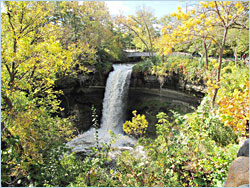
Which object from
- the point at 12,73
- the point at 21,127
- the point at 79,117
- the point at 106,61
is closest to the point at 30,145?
the point at 21,127

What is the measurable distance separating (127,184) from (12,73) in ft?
8.10

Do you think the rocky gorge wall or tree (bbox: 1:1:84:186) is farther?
the rocky gorge wall

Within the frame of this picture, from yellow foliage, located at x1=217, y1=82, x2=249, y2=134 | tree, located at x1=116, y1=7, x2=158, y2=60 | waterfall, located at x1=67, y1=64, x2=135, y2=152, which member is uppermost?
tree, located at x1=116, y1=7, x2=158, y2=60

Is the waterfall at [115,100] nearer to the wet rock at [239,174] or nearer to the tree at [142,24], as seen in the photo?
the tree at [142,24]

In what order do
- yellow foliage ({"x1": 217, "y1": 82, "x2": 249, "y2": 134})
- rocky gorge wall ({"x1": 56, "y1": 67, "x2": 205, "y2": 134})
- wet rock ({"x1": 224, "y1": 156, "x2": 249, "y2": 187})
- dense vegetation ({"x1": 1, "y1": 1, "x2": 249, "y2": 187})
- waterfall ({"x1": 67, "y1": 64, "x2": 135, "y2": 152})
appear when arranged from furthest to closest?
waterfall ({"x1": 67, "y1": 64, "x2": 135, "y2": 152}) < rocky gorge wall ({"x1": 56, "y1": 67, "x2": 205, "y2": 134}) < dense vegetation ({"x1": 1, "y1": 1, "x2": 249, "y2": 187}) < yellow foliage ({"x1": 217, "y1": 82, "x2": 249, "y2": 134}) < wet rock ({"x1": 224, "y1": 156, "x2": 249, "y2": 187})

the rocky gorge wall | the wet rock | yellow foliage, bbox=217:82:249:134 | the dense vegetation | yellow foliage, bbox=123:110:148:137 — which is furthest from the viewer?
the rocky gorge wall

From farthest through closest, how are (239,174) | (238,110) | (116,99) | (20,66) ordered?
(116,99), (20,66), (238,110), (239,174)

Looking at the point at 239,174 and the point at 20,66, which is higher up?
the point at 20,66

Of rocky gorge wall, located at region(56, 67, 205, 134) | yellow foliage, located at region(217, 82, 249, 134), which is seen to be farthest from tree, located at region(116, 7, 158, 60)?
yellow foliage, located at region(217, 82, 249, 134)

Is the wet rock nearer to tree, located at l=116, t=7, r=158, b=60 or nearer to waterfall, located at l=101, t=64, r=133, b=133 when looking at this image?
waterfall, located at l=101, t=64, r=133, b=133

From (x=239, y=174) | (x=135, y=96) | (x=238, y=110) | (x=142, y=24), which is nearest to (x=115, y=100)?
(x=135, y=96)

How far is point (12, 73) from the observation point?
99.5 inches

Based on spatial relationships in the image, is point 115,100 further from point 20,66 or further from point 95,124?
point 20,66

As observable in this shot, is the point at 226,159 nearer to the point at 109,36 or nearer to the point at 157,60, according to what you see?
the point at 157,60
